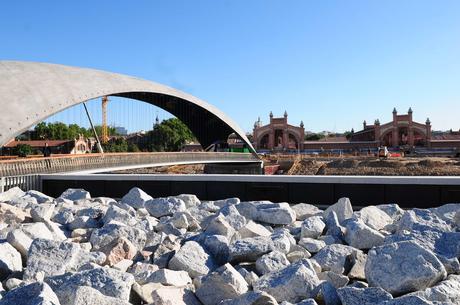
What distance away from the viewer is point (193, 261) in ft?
13.1

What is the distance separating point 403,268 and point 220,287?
1438 millimetres

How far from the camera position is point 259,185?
8.55m

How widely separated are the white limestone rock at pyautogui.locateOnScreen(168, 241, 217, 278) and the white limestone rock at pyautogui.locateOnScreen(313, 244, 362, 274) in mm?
1010

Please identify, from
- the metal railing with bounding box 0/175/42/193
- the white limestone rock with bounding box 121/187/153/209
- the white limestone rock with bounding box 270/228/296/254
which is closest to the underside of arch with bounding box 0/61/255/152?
the metal railing with bounding box 0/175/42/193

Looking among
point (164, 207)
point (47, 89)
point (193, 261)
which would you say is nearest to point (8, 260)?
point (193, 261)

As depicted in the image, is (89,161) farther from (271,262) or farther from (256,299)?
(256,299)

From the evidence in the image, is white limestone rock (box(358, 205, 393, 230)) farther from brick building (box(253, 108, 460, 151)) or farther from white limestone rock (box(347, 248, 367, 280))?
brick building (box(253, 108, 460, 151))

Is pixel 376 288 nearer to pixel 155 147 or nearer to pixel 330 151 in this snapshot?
pixel 330 151

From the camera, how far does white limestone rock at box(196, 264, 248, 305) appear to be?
326cm

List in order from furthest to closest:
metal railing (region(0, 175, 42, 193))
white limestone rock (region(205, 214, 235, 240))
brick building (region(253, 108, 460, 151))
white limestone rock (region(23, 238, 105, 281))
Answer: brick building (region(253, 108, 460, 151)) < metal railing (region(0, 175, 42, 193)) < white limestone rock (region(205, 214, 235, 240)) < white limestone rock (region(23, 238, 105, 281))

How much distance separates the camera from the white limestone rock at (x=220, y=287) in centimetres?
326

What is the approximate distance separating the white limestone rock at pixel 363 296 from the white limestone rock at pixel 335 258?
787 mm

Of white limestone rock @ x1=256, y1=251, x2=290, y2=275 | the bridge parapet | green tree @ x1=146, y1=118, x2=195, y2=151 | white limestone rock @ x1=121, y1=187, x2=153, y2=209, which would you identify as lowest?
white limestone rock @ x1=256, y1=251, x2=290, y2=275

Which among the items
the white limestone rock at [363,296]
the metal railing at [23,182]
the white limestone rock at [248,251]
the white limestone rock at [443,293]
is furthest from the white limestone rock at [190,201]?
the metal railing at [23,182]
